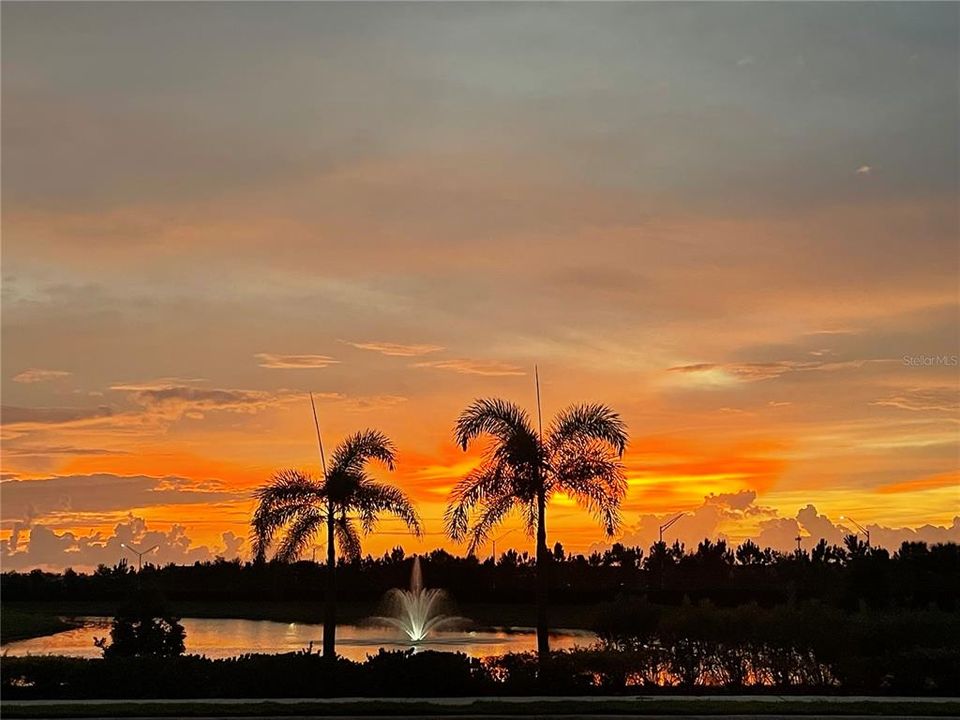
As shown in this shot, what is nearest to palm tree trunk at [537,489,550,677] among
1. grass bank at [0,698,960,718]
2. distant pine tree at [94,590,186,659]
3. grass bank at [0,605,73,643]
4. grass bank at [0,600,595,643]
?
grass bank at [0,698,960,718]

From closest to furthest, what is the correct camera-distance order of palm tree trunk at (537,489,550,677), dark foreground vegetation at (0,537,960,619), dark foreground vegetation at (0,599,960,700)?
1. dark foreground vegetation at (0,599,960,700)
2. palm tree trunk at (537,489,550,677)
3. dark foreground vegetation at (0,537,960,619)

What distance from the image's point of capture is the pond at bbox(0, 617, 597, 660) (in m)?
36.7

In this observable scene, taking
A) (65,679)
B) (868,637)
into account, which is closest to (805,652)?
(868,637)

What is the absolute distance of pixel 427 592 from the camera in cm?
4794

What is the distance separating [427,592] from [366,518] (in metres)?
19.3

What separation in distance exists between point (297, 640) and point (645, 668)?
790 inches

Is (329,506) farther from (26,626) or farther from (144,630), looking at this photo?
(26,626)

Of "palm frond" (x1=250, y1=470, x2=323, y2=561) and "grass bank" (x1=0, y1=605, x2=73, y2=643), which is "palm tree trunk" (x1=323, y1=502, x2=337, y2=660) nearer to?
"palm frond" (x1=250, y1=470, x2=323, y2=561)

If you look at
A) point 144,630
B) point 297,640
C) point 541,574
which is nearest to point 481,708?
point 541,574

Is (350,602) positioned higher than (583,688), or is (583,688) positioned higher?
(350,602)

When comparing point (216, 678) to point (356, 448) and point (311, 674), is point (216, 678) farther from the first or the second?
point (356, 448)

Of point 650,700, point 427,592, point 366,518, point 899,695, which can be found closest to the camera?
point 650,700

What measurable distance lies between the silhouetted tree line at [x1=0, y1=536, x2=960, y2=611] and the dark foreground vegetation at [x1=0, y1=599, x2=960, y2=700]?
15.1 m

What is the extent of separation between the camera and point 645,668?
26500 millimetres
